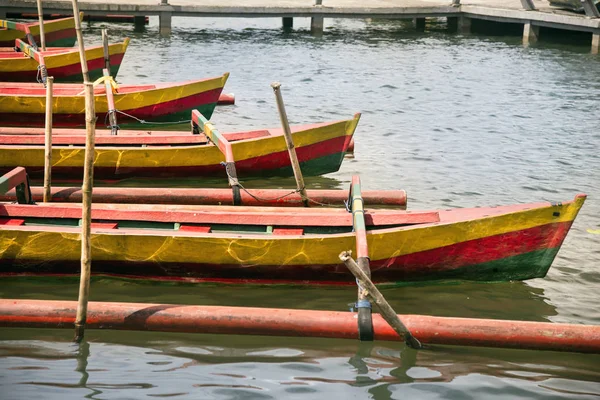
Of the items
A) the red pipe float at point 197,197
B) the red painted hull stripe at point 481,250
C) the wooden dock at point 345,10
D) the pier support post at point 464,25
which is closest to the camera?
the red painted hull stripe at point 481,250

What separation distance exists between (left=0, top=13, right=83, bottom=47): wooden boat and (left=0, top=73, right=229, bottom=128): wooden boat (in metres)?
5.57

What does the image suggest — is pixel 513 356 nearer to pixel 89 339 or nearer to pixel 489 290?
pixel 489 290

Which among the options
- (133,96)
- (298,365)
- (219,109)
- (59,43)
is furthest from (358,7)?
(298,365)

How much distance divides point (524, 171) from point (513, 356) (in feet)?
20.3

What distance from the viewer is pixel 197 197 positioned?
357 inches

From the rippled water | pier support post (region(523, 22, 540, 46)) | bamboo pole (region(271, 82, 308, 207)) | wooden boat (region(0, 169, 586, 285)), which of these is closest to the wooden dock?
pier support post (region(523, 22, 540, 46))

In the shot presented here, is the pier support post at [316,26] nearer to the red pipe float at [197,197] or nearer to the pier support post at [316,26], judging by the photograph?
the pier support post at [316,26]

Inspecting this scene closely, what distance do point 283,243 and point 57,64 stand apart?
397 inches

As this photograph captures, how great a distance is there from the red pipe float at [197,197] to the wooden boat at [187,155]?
5.03 ft

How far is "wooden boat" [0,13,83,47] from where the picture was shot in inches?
759

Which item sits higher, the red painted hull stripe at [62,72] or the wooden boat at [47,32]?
the wooden boat at [47,32]

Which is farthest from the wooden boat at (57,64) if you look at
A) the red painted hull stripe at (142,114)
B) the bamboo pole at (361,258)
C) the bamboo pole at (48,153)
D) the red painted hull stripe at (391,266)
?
the bamboo pole at (361,258)

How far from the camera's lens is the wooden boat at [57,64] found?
16141 mm

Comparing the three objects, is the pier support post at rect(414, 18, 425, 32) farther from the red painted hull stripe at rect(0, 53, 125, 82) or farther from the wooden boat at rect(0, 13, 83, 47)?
the red painted hull stripe at rect(0, 53, 125, 82)
